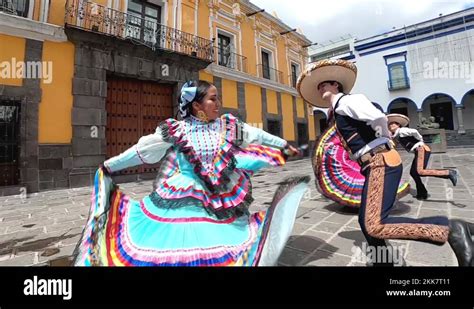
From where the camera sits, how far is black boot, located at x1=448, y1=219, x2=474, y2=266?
49.8 inches

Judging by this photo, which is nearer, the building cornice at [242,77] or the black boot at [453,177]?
the black boot at [453,177]

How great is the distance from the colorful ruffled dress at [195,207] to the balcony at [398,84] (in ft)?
80.2

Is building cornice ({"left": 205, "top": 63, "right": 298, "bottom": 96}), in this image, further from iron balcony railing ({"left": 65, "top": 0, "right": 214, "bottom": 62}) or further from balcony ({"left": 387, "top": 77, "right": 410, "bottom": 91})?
balcony ({"left": 387, "top": 77, "right": 410, "bottom": 91})

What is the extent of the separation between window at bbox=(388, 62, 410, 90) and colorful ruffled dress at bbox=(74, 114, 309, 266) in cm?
2457

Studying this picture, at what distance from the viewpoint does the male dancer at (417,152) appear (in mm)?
3605

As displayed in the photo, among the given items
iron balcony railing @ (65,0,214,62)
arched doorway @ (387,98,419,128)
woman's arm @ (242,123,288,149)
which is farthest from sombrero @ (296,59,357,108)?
arched doorway @ (387,98,419,128)

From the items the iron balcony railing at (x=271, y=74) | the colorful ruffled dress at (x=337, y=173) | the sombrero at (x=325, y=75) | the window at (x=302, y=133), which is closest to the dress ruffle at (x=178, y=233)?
the sombrero at (x=325, y=75)

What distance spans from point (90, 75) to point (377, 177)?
8.72m

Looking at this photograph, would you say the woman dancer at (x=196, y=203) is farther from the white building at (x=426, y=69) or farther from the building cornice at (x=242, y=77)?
the white building at (x=426, y=69)

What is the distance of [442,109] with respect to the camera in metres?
21.1

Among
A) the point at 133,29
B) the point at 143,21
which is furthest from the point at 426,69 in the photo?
the point at 133,29

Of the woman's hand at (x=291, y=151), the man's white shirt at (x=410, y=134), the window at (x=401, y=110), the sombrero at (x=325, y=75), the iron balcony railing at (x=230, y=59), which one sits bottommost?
the woman's hand at (x=291, y=151)
